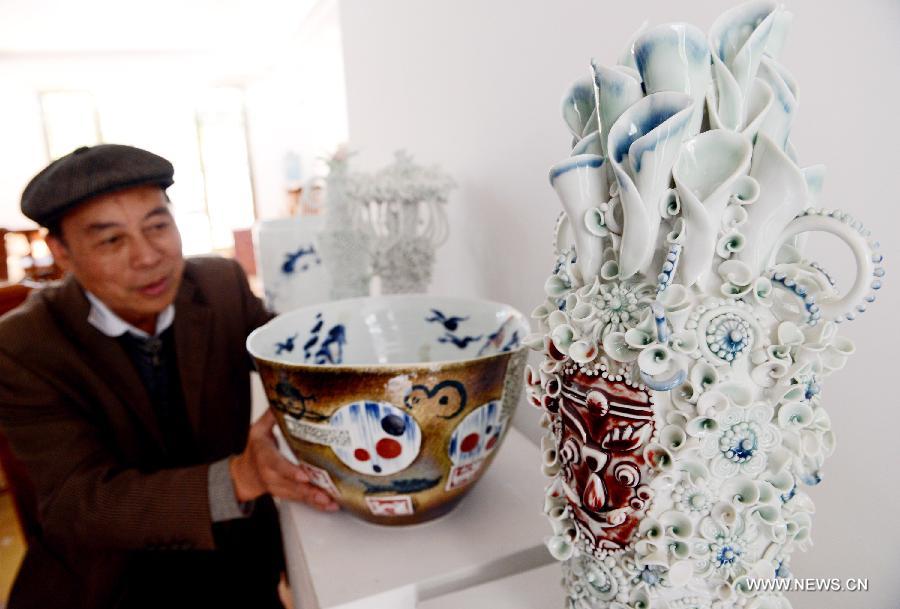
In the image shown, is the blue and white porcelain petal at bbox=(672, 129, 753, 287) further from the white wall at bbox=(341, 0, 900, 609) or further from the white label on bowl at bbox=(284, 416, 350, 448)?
the white label on bowl at bbox=(284, 416, 350, 448)

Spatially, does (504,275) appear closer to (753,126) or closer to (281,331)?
(281,331)

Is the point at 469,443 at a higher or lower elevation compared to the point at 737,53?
lower

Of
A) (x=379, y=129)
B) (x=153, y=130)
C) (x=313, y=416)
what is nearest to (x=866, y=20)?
(x=313, y=416)

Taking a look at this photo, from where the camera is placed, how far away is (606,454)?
27 cm

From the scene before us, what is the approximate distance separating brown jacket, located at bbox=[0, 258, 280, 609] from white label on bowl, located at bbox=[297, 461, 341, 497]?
0.22m

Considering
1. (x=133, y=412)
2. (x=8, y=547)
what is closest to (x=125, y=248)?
(x=133, y=412)

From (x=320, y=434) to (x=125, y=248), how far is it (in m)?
0.50

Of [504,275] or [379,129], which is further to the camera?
[379,129]

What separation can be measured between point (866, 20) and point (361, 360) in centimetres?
52

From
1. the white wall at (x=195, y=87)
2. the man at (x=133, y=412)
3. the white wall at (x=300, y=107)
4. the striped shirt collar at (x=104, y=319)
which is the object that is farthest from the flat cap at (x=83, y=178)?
the white wall at (x=195, y=87)

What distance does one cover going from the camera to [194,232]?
5434 mm

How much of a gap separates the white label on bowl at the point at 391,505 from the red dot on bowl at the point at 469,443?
0.20 feet

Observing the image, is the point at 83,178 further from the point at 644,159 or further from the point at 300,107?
the point at 300,107

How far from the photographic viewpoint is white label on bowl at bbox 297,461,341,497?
0.45 m
